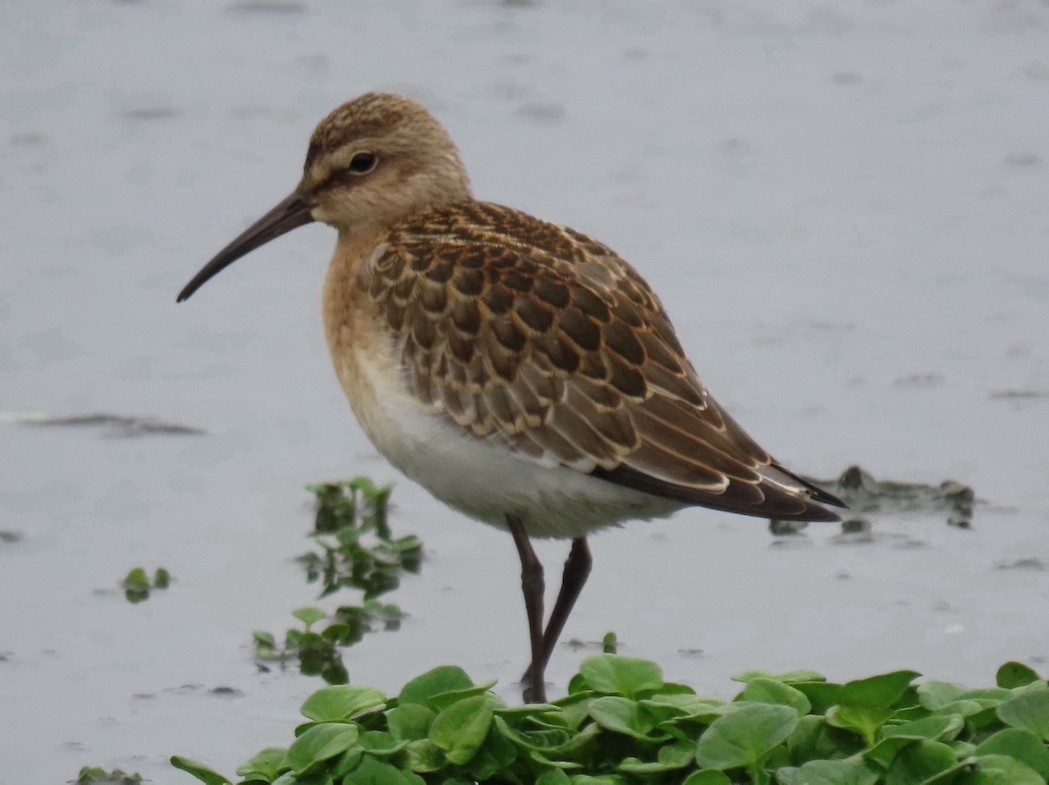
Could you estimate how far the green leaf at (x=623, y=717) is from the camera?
18.1 feet

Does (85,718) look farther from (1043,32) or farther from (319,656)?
(1043,32)

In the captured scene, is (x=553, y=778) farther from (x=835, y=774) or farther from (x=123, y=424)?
(x=123, y=424)

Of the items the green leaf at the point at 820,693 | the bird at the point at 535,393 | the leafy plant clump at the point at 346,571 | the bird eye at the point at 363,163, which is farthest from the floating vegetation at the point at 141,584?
the green leaf at the point at 820,693

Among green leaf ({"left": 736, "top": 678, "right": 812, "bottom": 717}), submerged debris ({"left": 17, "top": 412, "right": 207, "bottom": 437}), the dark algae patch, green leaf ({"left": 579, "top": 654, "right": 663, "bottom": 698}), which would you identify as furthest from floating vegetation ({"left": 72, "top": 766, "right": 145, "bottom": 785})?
the dark algae patch

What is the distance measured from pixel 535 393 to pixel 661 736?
1.46m

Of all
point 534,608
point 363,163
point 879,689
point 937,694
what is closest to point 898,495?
point 534,608

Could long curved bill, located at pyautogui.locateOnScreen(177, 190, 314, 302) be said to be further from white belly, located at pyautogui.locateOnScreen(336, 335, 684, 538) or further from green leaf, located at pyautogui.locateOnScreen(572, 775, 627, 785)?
green leaf, located at pyautogui.locateOnScreen(572, 775, 627, 785)

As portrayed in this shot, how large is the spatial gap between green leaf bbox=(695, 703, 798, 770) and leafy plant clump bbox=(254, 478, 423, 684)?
6.59ft

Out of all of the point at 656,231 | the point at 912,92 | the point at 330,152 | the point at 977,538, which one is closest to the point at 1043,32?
the point at 912,92

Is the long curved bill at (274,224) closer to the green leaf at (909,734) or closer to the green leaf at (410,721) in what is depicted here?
the green leaf at (410,721)

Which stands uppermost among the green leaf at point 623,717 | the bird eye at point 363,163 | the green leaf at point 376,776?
the bird eye at point 363,163

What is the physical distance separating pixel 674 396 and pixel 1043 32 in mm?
6861

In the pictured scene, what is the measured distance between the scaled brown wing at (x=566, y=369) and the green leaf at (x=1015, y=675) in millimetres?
708

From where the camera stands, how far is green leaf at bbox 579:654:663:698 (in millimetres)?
5746
